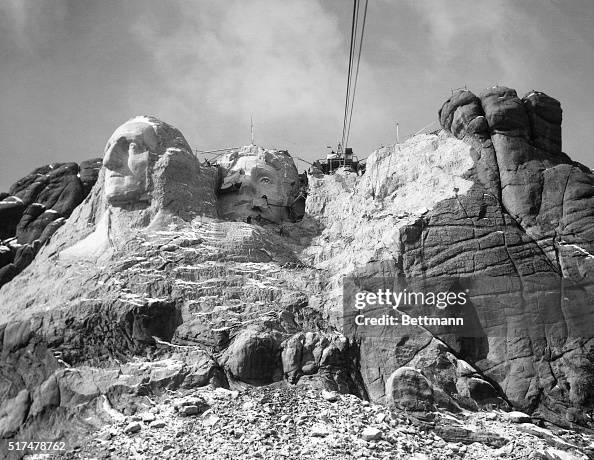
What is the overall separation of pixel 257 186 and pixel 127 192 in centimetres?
740

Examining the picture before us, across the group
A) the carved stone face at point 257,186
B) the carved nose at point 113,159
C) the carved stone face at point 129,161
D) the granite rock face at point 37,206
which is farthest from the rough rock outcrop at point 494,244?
the granite rock face at point 37,206

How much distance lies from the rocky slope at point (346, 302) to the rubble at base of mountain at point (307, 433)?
0.45ft

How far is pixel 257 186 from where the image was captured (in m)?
50.2

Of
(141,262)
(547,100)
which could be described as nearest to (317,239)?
(141,262)

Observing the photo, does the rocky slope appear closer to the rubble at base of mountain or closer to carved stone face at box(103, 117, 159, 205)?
the rubble at base of mountain

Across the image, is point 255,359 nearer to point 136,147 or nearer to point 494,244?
point 494,244

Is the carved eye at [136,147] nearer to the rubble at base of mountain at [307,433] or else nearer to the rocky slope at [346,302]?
the rocky slope at [346,302]

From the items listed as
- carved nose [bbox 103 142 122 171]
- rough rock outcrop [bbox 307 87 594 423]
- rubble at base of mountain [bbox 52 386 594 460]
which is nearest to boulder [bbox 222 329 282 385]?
rubble at base of mountain [bbox 52 386 594 460]

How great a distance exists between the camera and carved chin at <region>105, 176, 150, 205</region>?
45312mm

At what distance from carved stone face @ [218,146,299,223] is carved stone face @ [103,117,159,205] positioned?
15.6 ft

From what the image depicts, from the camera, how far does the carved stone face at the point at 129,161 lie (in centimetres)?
4538

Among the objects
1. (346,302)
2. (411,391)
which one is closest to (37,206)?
(346,302)

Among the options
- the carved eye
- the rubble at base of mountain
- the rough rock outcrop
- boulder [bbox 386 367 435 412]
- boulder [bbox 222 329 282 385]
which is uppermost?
the carved eye

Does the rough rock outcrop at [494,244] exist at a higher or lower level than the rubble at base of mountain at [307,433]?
higher
